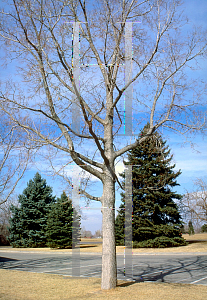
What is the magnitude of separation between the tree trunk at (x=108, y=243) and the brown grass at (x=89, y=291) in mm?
246

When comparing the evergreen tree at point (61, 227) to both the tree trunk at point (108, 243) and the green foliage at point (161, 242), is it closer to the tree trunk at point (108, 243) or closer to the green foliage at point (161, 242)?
the green foliage at point (161, 242)

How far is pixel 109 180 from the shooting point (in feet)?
22.1

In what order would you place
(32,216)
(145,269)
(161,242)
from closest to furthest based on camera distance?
(145,269)
(161,242)
(32,216)

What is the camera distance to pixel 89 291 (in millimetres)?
6188

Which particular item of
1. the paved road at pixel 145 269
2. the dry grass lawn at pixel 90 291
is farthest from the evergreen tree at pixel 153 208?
the dry grass lawn at pixel 90 291

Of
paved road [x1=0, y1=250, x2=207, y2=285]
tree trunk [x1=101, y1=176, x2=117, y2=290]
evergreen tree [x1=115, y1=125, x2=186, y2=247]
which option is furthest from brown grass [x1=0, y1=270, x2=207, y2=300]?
evergreen tree [x1=115, y1=125, x2=186, y2=247]

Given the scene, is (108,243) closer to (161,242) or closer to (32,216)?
(161,242)

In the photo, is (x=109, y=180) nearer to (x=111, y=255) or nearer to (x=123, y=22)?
(x=111, y=255)

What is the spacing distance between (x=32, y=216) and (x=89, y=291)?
2611cm

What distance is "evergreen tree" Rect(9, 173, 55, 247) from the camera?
2983 cm

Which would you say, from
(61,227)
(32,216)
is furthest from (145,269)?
(32,216)

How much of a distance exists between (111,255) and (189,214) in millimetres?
22130

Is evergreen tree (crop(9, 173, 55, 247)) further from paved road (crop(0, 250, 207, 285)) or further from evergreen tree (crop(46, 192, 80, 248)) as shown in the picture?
paved road (crop(0, 250, 207, 285))

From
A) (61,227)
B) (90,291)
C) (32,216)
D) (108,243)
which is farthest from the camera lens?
(32,216)
